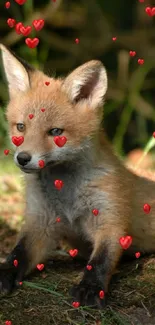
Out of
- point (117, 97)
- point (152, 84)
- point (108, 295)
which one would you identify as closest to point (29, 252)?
point (108, 295)

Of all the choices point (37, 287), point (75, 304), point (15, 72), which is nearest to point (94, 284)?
point (75, 304)

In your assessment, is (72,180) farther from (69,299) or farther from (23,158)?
(69,299)

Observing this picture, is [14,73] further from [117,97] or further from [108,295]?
[117,97]

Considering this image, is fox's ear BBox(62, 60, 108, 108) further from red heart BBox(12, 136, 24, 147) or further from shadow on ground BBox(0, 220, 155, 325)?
shadow on ground BBox(0, 220, 155, 325)

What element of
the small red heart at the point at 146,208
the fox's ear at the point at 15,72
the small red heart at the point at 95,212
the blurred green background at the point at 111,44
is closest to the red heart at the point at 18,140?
the fox's ear at the point at 15,72

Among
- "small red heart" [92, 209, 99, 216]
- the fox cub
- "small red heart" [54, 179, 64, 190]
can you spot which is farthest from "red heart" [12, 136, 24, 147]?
"small red heart" [92, 209, 99, 216]

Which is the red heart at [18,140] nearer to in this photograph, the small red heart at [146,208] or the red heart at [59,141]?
the red heart at [59,141]

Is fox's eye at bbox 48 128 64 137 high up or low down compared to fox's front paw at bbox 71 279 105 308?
up
